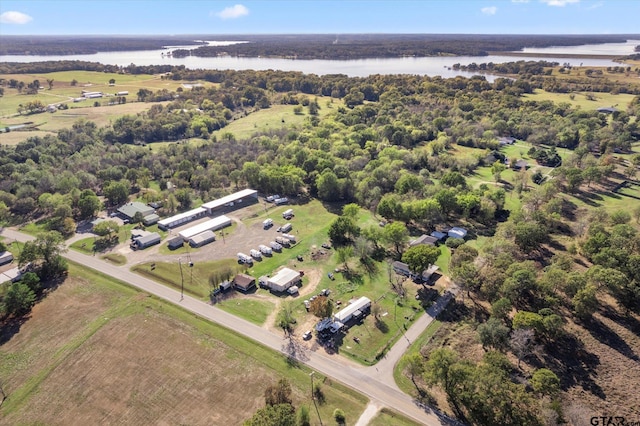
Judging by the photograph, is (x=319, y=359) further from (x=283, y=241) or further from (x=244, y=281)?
(x=283, y=241)

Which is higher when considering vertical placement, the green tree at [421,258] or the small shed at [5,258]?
the green tree at [421,258]

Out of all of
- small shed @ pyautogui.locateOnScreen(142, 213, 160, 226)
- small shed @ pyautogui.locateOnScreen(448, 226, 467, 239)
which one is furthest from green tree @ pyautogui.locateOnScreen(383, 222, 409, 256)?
small shed @ pyautogui.locateOnScreen(142, 213, 160, 226)

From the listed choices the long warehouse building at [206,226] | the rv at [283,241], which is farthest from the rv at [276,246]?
the long warehouse building at [206,226]

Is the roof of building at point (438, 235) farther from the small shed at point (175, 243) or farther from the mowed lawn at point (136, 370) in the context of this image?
the small shed at point (175, 243)

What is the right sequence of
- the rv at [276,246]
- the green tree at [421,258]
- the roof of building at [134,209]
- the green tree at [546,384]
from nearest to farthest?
the green tree at [546,384]
the green tree at [421,258]
the rv at [276,246]
the roof of building at [134,209]

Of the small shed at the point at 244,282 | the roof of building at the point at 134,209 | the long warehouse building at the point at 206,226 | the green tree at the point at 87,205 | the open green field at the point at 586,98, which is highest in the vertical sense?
the open green field at the point at 586,98

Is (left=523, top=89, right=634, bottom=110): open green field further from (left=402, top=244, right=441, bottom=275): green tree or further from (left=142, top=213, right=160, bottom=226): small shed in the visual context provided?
(left=142, top=213, right=160, bottom=226): small shed
